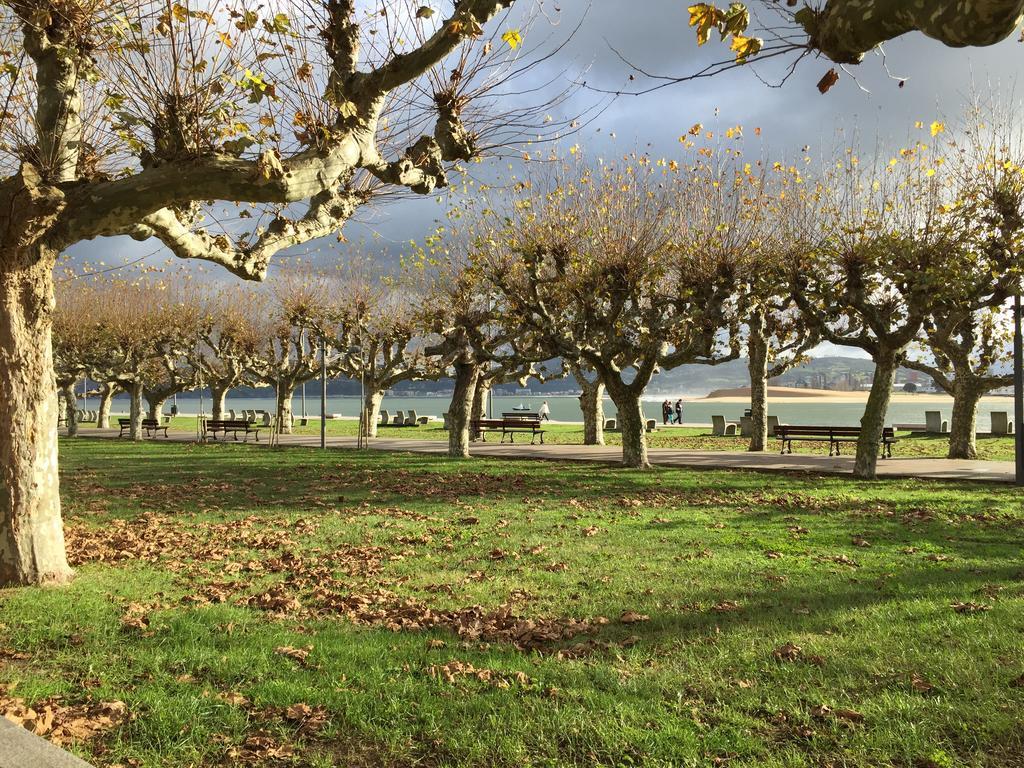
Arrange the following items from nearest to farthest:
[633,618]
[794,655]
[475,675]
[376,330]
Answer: [475,675], [794,655], [633,618], [376,330]

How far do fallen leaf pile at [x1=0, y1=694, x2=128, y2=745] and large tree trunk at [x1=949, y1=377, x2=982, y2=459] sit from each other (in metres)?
23.7

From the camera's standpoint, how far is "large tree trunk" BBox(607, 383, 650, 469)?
19.1 m

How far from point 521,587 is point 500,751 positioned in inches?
128

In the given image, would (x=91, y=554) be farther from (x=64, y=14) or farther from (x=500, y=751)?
(x=500, y=751)

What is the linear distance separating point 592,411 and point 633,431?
10.6 metres

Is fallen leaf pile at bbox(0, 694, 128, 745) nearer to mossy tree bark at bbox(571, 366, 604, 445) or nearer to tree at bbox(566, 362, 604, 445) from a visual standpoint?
tree at bbox(566, 362, 604, 445)

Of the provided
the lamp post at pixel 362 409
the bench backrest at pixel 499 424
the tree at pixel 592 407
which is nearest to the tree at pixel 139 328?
the lamp post at pixel 362 409

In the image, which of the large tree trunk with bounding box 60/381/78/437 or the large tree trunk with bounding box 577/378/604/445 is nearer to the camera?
the large tree trunk with bounding box 577/378/604/445

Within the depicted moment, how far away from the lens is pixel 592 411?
97.9 feet

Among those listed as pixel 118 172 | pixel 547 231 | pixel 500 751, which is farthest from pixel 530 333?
pixel 500 751

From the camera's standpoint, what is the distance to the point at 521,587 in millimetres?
6930

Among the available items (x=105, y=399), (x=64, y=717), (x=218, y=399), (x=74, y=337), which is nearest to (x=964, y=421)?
(x=64, y=717)

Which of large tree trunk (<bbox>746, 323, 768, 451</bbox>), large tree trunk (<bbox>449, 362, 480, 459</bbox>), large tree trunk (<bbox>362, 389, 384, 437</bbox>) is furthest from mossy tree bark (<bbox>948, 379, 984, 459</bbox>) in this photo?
large tree trunk (<bbox>362, 389, 384, 437</bbox>)

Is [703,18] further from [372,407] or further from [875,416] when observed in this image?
[372,407]
